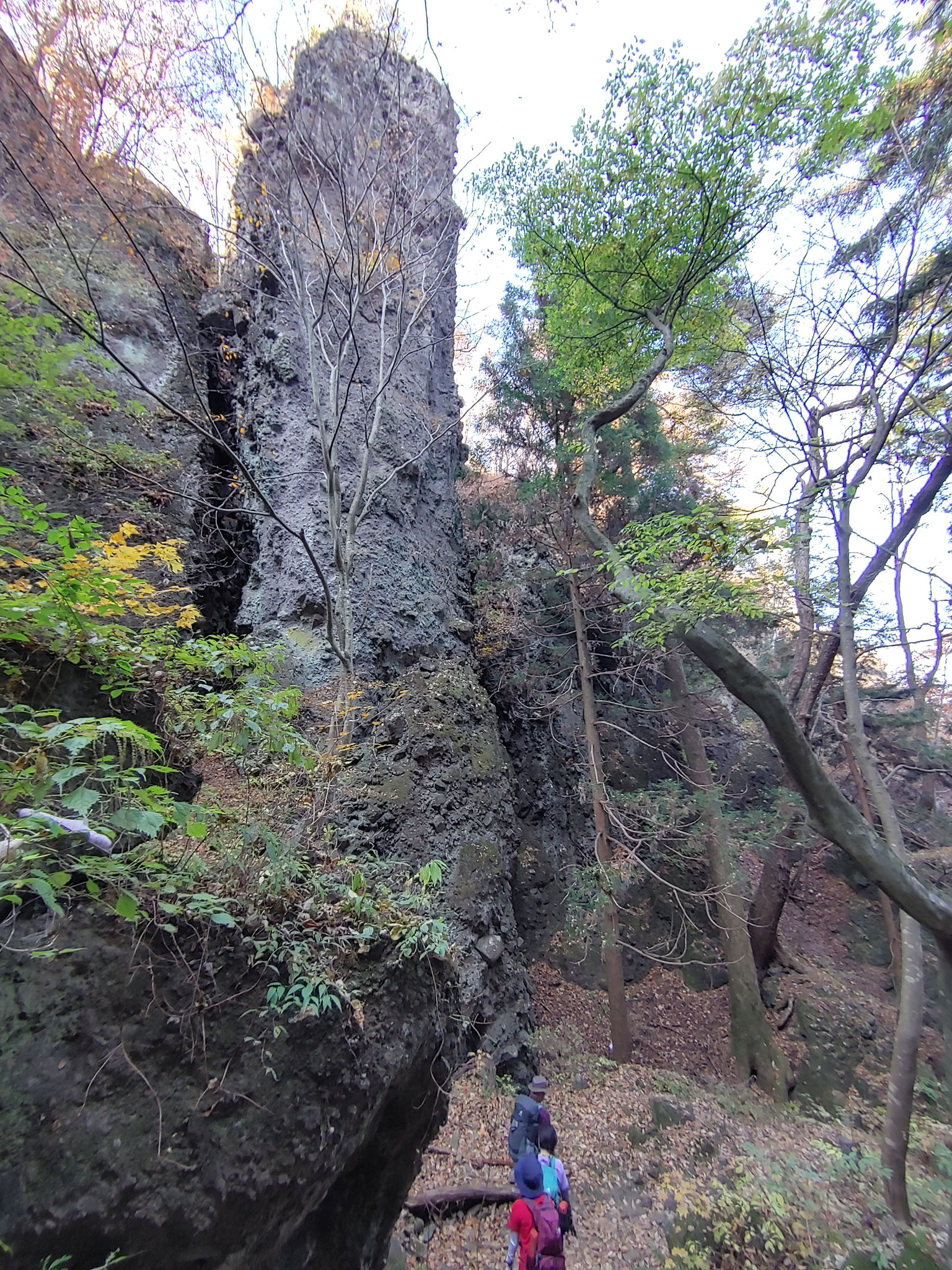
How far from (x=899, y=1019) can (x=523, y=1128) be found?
3593 millimetres

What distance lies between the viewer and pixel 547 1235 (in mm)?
3906

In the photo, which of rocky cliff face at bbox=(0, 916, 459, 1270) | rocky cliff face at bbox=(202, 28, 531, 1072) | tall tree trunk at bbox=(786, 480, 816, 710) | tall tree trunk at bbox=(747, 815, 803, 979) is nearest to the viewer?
rocky cliff face at bbox=(0, 916, 459, 1270)

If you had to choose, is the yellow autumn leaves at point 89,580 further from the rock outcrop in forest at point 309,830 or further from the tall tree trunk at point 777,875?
the tall tree trunk at point 777,875

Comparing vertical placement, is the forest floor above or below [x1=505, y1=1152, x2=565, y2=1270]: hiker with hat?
below

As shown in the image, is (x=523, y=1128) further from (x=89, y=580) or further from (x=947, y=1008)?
(x=89, y=580)

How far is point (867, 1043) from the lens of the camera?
882 cm

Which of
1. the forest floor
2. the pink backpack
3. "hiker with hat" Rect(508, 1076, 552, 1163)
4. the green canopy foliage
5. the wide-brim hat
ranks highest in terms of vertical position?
the green canopy foliage

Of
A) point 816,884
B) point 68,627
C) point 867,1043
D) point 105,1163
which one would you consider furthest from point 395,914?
point 816,884

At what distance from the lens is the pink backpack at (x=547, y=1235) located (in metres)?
3.86

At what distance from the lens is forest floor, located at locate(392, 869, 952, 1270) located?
4828 mm

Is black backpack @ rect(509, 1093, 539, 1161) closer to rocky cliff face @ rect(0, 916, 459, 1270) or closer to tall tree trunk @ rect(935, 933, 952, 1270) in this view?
rocky cliff face @ rect(0, 916, 459, 1270)

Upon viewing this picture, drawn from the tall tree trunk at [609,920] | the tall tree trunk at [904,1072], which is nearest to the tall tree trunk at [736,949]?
the tall tree trunk at [609,920]

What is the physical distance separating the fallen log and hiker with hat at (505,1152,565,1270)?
0.97 m

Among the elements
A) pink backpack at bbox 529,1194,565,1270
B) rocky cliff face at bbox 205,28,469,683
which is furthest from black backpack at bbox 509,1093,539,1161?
rocky cliff face at bbox 205,28,469,683
